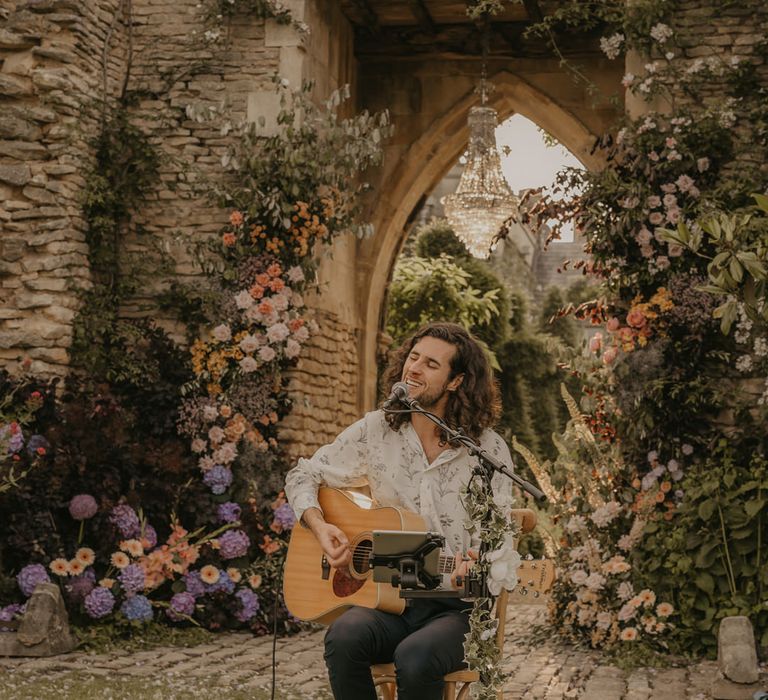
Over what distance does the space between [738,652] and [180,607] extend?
290 cm

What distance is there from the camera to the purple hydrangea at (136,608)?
5992 mm

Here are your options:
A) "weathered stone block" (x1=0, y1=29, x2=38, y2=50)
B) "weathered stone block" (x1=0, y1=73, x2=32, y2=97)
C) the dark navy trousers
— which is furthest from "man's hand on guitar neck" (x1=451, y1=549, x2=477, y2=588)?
"weathered stone block" (x1=0, y1=29, x2=38, y2=50)

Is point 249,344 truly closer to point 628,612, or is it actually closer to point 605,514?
point 605,514

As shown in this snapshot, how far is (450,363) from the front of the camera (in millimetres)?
3613

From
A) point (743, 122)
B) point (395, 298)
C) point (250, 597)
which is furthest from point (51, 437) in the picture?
point (395, 298)

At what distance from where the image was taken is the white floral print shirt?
11.3 feet

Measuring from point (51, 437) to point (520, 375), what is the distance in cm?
928

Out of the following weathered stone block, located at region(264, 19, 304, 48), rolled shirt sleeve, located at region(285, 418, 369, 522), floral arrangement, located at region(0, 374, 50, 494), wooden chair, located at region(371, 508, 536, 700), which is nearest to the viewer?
wooden chair, located at region(371, 508, 536, 700)

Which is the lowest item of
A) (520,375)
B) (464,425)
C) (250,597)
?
(250,597)

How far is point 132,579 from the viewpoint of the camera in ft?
19.9

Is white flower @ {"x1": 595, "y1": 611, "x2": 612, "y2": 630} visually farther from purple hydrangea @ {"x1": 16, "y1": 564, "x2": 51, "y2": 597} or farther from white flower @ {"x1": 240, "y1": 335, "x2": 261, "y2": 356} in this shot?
purple hydrangea @ {"x1": 16, "y1": 564, "x2": 51, "y2": 597}

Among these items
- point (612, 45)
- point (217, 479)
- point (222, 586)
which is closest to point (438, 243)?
point (612, 45)

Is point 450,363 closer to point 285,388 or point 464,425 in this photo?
point 464,425

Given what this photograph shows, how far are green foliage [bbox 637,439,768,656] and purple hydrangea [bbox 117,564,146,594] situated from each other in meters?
2.63
